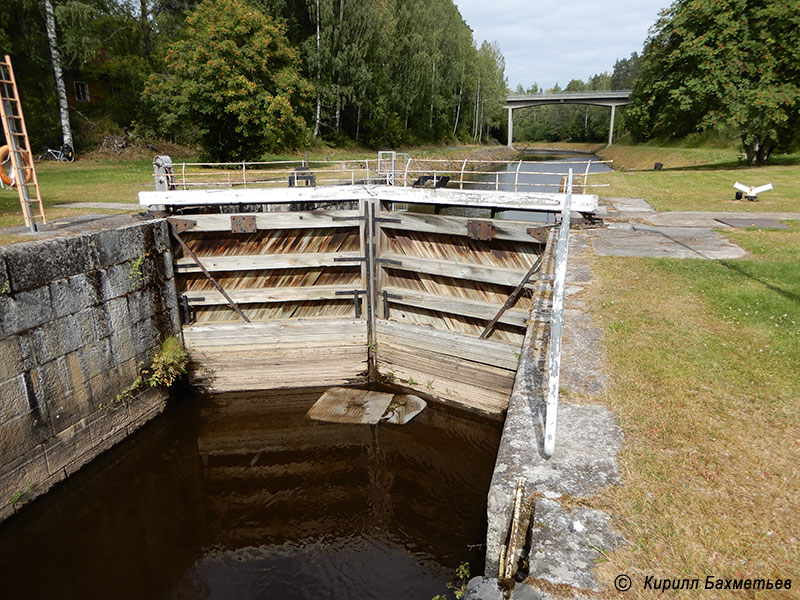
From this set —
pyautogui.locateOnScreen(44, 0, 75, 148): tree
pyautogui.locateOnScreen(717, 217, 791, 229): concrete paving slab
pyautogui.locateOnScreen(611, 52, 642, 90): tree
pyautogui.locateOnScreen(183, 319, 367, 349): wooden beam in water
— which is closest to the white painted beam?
pyautogui.locateOnScreen(183, 319, 367, 349): wooden beam in water

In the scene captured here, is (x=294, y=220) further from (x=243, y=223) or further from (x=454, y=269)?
(x=454, y=269)

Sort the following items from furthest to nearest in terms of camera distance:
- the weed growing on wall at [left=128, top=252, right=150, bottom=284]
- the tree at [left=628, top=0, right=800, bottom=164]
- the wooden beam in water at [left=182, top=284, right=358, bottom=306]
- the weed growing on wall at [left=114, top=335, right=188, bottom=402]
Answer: the tree at [left=628, top=0, right=800, bottom=164], the wooden beam in water at [left=182, top=284, right=358, bottom=306], the weed growing on wall at [left=114, top=335, right=188, bottom=402], the weed growing on wall at [left=128, top=252, right=150, bottom=284]

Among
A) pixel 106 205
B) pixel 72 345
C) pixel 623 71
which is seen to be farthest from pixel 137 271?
pixel 623 71

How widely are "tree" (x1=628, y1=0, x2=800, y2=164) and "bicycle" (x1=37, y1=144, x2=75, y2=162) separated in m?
33.8

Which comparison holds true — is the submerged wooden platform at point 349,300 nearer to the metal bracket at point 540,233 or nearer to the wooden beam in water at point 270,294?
the wooden beam in water at point 270,294

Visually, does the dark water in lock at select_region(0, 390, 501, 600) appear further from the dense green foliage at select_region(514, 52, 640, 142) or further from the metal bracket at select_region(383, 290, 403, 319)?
the dense green foliage at select_region(514, 52, 640, 142)

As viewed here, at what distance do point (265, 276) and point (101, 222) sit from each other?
344 centimetres

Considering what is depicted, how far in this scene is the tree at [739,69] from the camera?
2395 cm

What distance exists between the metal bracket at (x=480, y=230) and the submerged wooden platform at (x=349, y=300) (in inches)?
1.8

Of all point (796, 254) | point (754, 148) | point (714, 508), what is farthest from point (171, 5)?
point (714, 508)

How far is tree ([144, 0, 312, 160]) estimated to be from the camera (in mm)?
23500

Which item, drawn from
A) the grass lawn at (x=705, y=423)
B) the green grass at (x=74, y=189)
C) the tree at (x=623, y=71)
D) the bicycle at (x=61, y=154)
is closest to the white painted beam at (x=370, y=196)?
the green grass at (x=74, y=189)

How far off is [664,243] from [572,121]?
116m

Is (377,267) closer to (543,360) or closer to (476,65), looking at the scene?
(543,360)
